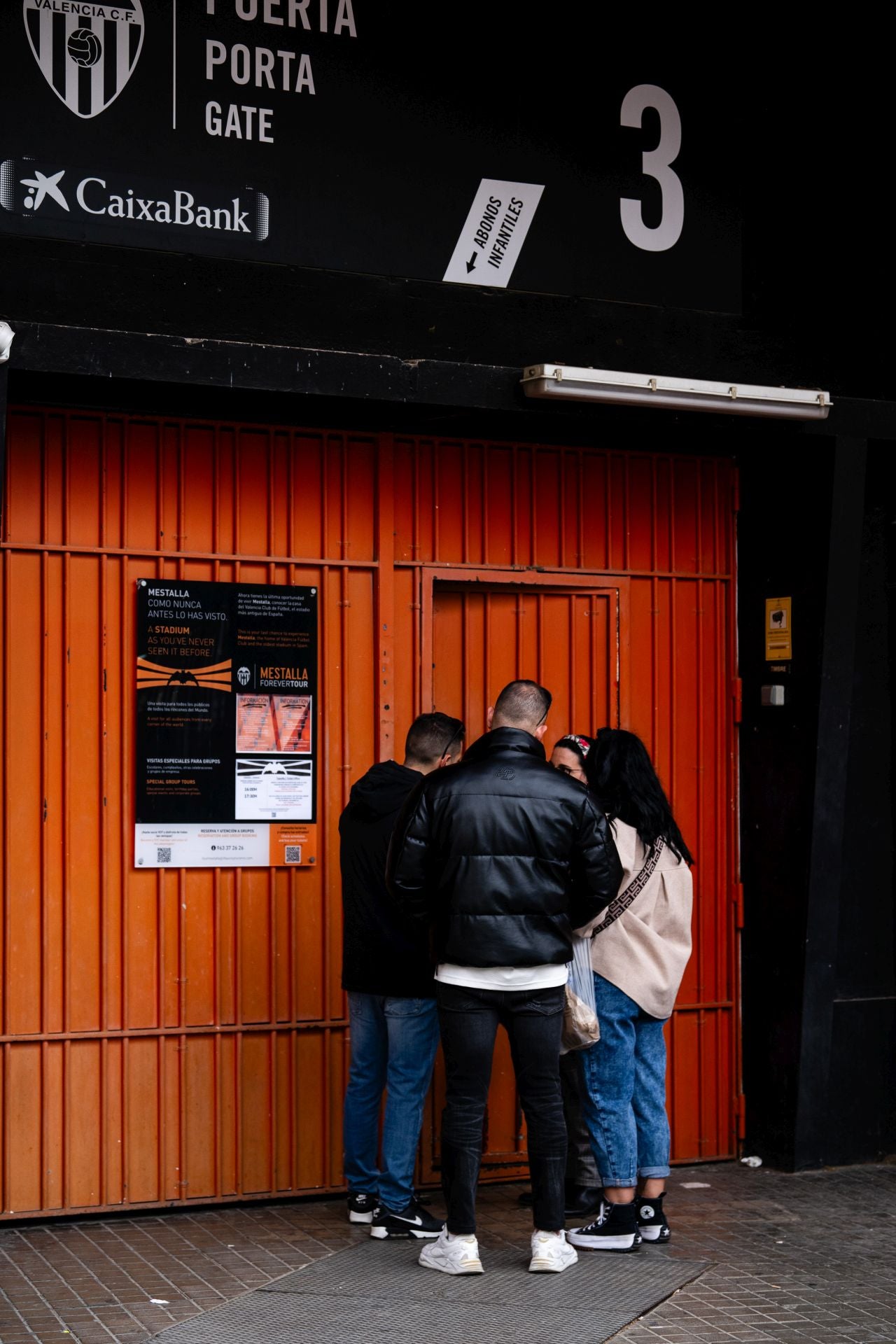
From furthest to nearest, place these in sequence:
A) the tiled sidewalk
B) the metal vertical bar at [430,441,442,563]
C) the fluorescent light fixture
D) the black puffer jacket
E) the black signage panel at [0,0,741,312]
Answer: the metal vertical bar at [430,441,442,563] < the fluorescent light fixture < the black signage panel at [0,0,741,312] < the black puffer jacket < the tiled sidewalk

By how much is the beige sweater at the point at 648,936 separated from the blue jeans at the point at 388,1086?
0.76 m

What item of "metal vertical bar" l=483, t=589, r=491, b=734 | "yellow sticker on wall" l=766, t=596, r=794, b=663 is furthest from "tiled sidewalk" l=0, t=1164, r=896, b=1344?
"yellow sticker on wall" l=766, t=596, r=794, b=663

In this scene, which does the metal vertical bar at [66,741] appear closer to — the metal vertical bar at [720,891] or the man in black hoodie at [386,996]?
the man in black hoodie at [386,996]

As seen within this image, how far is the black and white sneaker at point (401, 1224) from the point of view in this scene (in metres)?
7.01

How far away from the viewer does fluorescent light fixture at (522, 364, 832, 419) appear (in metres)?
7.48

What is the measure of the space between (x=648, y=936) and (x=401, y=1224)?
1.54 meters

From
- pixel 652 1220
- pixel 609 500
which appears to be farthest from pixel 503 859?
pixel 609 500

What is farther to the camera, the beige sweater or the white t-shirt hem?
the beige sweater

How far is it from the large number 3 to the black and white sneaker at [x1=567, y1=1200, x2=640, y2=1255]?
4.31 metres

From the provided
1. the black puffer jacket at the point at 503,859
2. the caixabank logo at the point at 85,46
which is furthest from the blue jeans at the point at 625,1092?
the caixabank logo at the point at 85,46

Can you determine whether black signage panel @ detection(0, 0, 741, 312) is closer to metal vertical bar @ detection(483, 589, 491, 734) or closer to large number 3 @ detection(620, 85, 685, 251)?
large number 3 @ detection(620, 85, 685, 251)

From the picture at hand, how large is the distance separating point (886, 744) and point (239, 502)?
3434 mm

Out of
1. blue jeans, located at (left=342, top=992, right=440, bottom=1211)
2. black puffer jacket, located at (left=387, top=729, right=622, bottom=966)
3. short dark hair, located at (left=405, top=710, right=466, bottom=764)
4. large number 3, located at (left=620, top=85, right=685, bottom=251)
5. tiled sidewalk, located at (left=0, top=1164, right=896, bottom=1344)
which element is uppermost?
large number 3, located at (left=620, top=85, right=685, bottom=251)

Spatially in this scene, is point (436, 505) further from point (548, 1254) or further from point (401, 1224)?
point (548, 1254)
